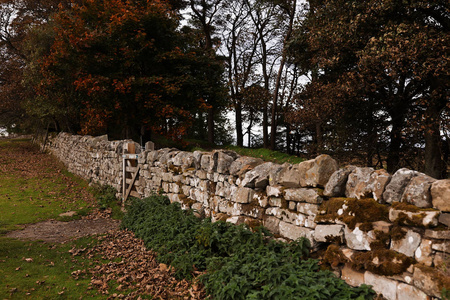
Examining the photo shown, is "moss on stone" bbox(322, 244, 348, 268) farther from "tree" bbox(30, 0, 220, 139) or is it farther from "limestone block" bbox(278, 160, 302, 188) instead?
"tree" bbox(30, 0, 220, 139)

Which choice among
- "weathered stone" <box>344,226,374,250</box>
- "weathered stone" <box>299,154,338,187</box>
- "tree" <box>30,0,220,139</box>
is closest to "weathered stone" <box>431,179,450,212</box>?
"weathered stone" <box>344,226,374,250</box>

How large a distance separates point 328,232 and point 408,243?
2.91ft

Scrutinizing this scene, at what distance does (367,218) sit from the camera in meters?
3.24

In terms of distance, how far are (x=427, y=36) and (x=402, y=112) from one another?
3.11m

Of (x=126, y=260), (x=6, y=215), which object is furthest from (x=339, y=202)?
(x=6, y=215)

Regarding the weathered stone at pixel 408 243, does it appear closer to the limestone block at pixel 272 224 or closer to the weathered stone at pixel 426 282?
the weathered stone at pixel 426 282

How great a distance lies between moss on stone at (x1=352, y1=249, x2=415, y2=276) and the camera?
2.84 meters

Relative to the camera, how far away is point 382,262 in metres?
2.98

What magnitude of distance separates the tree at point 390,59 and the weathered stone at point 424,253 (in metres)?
6.16

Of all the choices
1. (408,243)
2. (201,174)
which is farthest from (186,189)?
(408,243)

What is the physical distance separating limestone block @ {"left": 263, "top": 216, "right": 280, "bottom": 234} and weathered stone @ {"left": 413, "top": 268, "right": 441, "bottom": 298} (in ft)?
6.34

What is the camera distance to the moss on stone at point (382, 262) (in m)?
2.84

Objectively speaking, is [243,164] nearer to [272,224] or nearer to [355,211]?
[272,224]

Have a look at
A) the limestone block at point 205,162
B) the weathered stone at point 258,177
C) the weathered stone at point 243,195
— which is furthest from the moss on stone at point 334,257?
the limestone block at point 205,162
